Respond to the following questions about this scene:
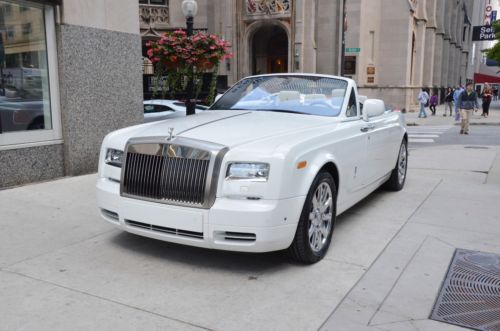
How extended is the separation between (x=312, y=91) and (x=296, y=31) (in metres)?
24.1

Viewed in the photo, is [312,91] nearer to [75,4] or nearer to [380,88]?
[75,4]

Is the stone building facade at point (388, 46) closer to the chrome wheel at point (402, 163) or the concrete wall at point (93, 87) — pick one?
the concrete wall at point (93, 87)

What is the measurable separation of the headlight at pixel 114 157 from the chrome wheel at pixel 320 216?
1831 mm

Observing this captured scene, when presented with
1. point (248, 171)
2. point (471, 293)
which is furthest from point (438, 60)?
point (248, 171)

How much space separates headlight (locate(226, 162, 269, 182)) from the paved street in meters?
0.86

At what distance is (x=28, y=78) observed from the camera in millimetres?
7676

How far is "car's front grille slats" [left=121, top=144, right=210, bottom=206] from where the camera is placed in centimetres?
402

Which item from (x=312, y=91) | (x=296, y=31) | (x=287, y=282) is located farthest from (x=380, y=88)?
(x=287, y=282)

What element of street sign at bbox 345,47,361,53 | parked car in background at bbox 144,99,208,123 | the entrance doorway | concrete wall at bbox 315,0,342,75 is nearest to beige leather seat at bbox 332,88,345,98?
parked car in background at bbox 144,99,208,123

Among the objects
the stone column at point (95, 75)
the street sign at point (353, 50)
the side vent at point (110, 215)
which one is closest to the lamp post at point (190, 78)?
the stone column at point (95, 75)

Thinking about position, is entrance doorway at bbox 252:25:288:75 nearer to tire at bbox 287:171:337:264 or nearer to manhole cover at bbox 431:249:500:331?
tire at bbox 287:171:337:264

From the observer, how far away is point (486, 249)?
4.89 metres

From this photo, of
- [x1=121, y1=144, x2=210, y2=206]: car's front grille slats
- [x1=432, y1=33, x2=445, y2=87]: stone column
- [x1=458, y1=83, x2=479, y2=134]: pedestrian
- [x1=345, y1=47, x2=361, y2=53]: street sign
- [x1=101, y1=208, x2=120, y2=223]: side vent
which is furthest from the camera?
[x1=432, y1=33, x2=445, y2=87]: stone column

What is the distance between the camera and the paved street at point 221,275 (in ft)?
11.2
